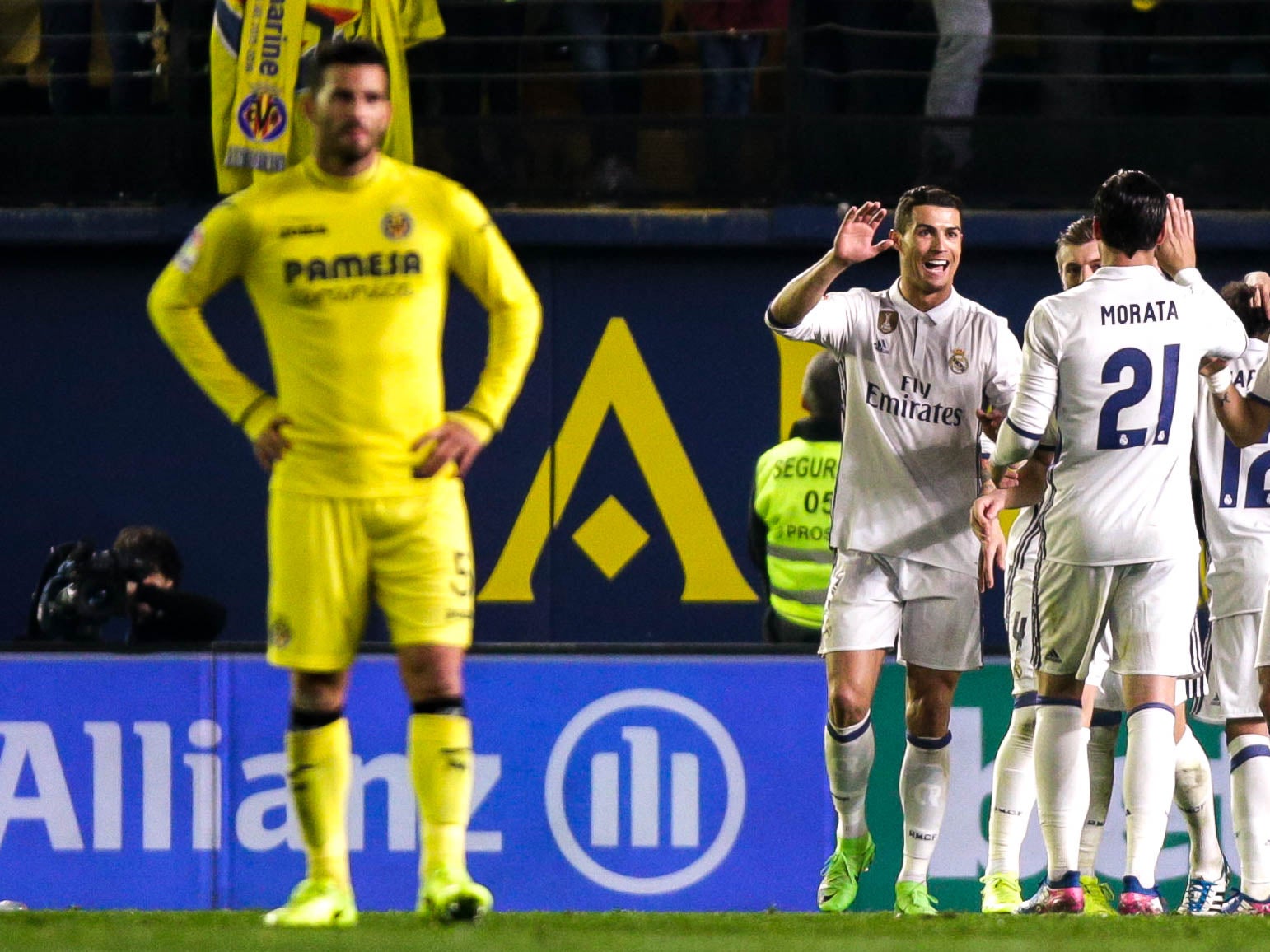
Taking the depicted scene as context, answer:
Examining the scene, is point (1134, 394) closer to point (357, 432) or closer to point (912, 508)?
point (912, 508)

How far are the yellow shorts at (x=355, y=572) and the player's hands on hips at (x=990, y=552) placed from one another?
196 centimetres

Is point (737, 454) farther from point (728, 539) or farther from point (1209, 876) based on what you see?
point (1209, 876)

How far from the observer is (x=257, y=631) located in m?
11.3

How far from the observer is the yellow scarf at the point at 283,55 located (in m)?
10.5

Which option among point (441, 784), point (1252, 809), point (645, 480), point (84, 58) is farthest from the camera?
point (84, 58)

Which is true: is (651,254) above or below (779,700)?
above

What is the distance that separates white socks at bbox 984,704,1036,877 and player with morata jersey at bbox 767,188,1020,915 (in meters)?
0.24

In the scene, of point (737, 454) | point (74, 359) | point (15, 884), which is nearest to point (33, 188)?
point (74, 359)

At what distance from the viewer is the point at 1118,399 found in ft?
20.3

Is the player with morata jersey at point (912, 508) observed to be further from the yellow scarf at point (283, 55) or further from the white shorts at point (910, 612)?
the yellow scarf at point (283, 55)

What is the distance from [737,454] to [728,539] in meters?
0.45

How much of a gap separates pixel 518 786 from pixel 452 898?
3.06 metres

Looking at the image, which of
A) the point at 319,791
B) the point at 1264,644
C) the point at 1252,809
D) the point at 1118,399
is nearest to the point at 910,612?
the point at 1118,399

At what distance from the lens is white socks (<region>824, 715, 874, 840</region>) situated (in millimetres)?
6801
